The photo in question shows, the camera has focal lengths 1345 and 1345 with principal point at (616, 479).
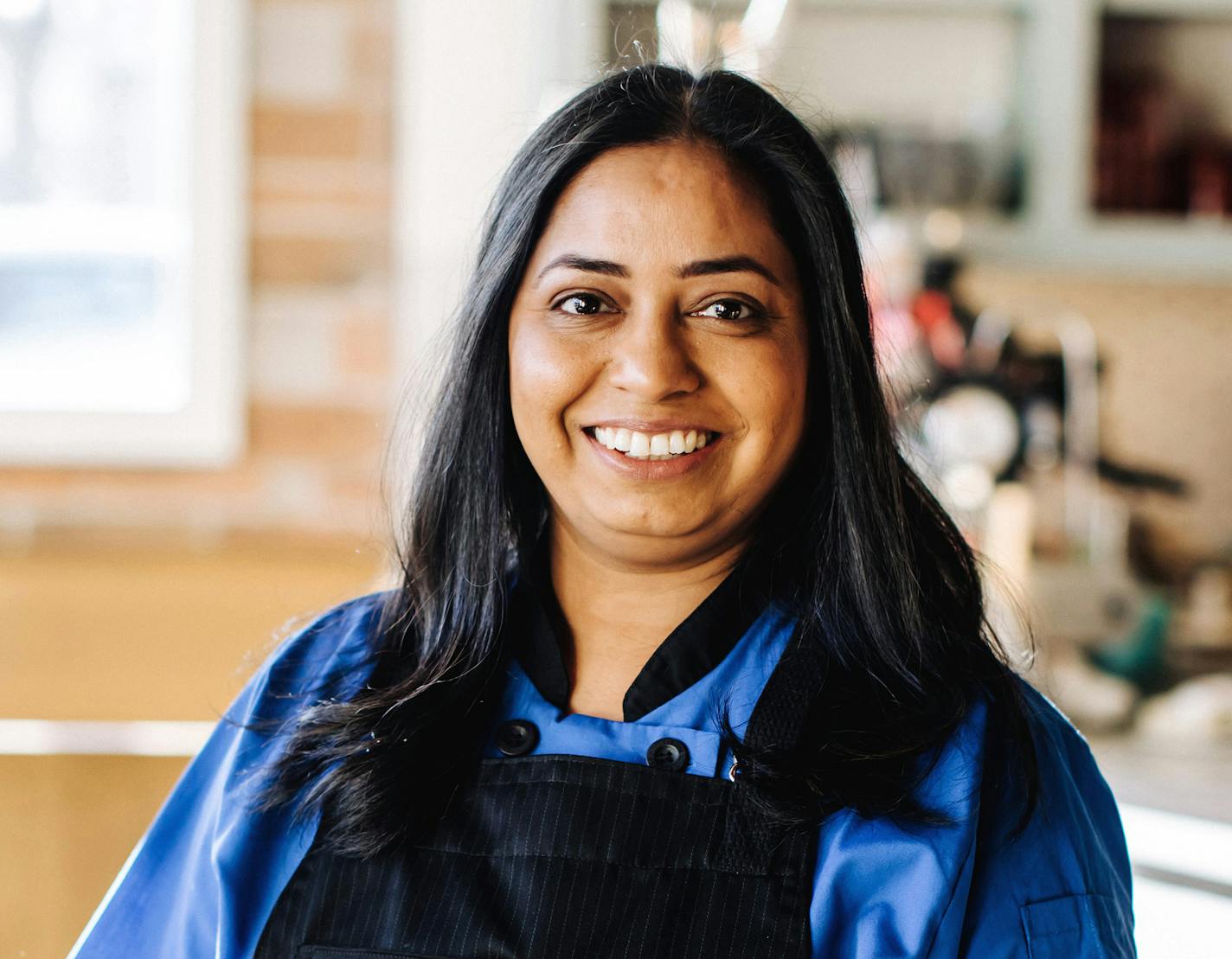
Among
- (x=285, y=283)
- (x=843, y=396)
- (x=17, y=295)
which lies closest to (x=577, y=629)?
(x=843, y=396)

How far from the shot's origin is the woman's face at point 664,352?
959 mm

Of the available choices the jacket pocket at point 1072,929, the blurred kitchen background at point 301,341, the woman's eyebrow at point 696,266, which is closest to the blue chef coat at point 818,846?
the jacket pocket at point 1072,929

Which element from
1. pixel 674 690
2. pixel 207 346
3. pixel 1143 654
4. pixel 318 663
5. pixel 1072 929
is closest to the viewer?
pixel 1072 929

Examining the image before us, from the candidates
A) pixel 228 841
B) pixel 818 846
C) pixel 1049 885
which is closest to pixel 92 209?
pixel 228 841

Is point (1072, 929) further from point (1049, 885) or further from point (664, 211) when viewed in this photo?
point (664, 211)

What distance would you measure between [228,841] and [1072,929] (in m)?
0.61

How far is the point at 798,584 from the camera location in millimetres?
1062

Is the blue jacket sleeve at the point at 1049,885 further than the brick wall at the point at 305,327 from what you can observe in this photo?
No

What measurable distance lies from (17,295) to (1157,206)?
201cm

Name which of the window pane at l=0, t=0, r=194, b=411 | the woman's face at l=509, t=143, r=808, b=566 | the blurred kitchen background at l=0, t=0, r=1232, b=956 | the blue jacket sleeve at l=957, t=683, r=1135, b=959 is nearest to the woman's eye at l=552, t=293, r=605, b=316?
the woman's face at l=509, t=143, r=808, b=566

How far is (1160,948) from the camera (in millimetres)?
1629

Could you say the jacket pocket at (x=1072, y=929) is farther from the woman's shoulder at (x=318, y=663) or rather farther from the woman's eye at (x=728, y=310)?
the woman's shoulder at (x=318, y=663)

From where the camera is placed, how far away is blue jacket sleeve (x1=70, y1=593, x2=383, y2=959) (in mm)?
1026

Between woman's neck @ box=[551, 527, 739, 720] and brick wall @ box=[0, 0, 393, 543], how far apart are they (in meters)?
1.02
